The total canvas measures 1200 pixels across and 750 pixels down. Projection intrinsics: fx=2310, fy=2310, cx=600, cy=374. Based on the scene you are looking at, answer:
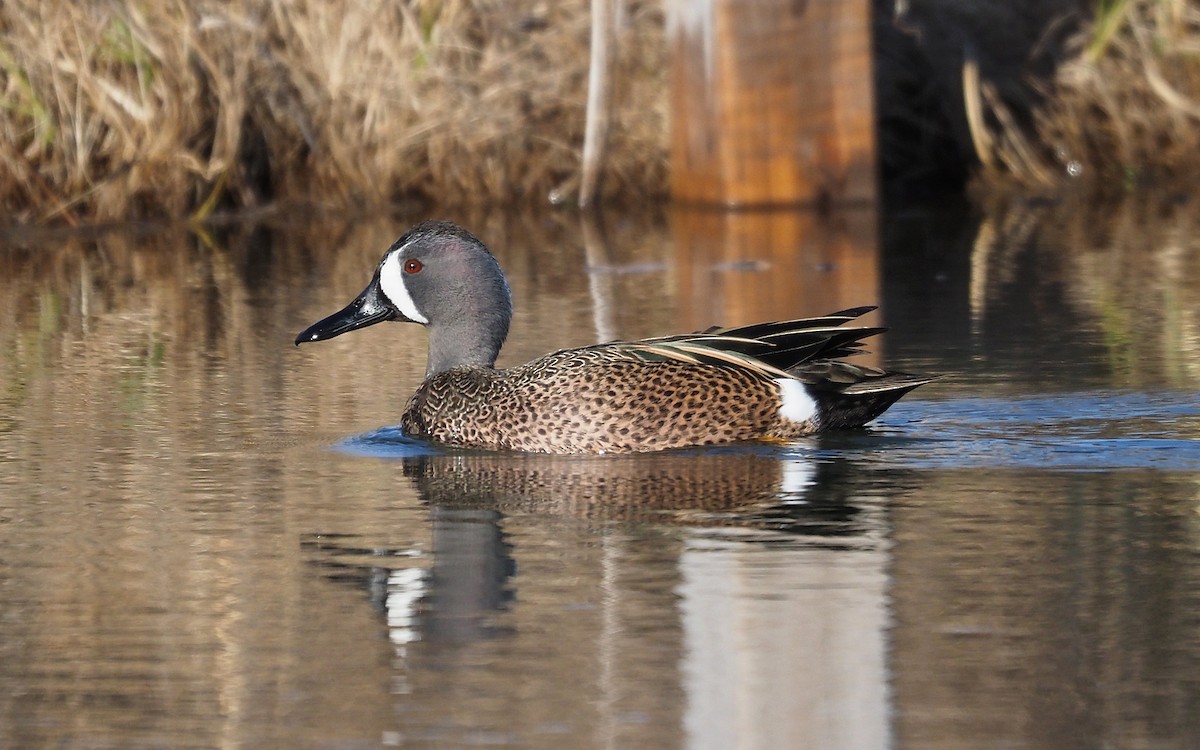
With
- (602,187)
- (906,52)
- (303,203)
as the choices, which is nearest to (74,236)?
(303,203)

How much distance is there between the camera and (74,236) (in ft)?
43.0

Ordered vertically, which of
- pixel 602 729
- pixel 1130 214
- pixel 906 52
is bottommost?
pixel 602 729

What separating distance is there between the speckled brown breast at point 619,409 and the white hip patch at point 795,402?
2 cm

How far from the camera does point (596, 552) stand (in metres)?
5.19

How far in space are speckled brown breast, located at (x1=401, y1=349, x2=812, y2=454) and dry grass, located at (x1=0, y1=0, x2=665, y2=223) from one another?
21.8 ft

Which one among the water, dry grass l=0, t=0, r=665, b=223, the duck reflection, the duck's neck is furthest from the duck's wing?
dry grass l=0, t=0, r=665, b=223

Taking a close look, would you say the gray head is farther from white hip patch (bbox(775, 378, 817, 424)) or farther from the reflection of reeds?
the reflection of reeds

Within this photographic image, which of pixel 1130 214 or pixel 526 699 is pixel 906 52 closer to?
pixel 1130 214

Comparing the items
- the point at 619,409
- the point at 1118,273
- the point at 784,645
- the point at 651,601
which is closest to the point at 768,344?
the point at 619,409

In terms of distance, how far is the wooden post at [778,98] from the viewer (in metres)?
13.3

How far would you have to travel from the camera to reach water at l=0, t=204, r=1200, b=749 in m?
3.97

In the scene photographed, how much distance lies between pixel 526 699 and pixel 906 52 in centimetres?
1118

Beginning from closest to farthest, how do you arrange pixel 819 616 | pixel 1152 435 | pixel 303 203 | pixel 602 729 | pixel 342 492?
pixel 602 729, pixel 819 616, pixel 342 492, pixel 1152 435, pixel 303 203

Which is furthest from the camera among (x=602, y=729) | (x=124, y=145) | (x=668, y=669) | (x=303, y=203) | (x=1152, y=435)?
(x=303, y=203)
